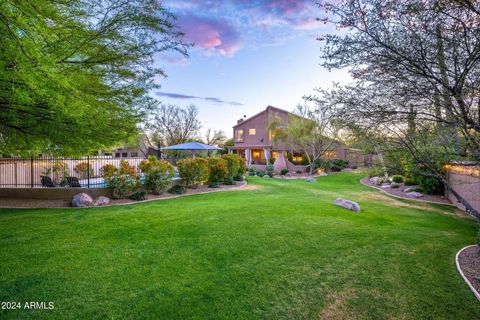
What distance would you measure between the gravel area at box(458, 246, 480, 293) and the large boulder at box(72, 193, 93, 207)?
11682mm

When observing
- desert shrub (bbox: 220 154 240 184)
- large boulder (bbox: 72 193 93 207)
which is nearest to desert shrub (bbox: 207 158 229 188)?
desert shrub (bbox: 220 154 240 184)

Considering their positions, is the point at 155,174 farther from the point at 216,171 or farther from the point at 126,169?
the point at 216,171

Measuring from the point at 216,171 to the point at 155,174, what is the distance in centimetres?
446

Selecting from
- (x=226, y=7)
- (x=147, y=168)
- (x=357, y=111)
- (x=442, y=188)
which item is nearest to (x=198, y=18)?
(x=226, y=7)

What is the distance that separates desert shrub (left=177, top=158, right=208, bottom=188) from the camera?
13.5m

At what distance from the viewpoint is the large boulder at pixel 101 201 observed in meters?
9.71

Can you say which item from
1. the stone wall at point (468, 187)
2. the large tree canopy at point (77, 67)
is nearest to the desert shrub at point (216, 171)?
the large tree canopy at point (77, 67)

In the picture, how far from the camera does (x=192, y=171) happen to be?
13.6 metres

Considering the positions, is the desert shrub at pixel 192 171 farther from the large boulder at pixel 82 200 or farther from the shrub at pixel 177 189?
the large boulder at pixel 82 200

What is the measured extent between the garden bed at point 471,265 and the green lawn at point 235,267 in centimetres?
17

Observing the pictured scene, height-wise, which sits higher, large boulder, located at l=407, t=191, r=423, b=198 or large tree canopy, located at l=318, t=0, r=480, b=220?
large tree canopy, located at l=318, t=0, r=480, b=220

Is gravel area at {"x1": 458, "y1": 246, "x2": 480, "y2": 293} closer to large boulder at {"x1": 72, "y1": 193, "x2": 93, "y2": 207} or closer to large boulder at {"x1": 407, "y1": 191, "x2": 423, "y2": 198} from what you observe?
large boulder at {"x1": 407, "y1": 191, "x2": 423, "y2": 198}

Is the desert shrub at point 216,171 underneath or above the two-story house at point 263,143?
underneath

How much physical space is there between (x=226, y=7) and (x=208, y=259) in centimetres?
985
